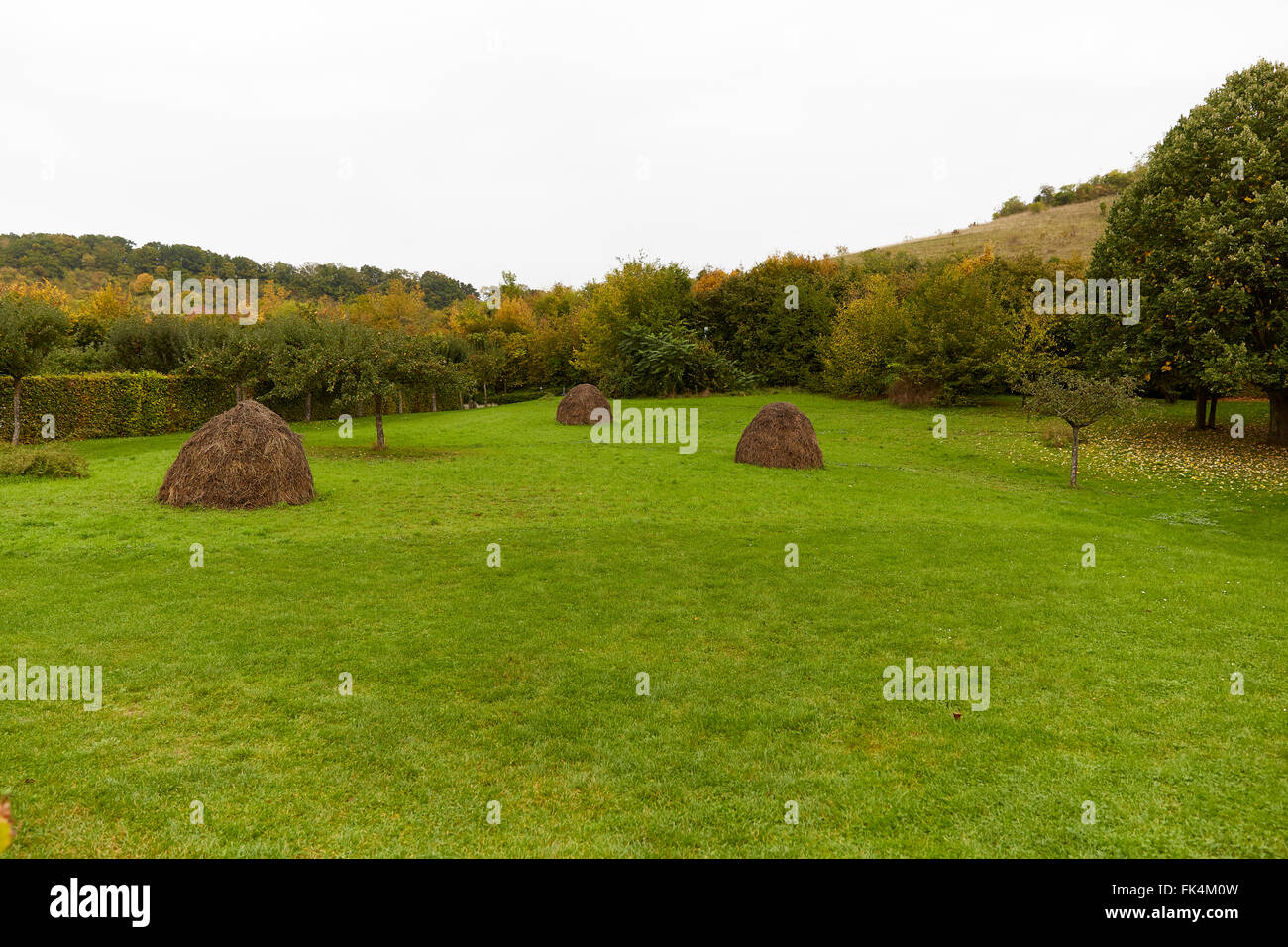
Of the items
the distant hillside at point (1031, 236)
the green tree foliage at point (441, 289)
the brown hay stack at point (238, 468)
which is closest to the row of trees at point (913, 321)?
the brown hay stack at point (238, 468)

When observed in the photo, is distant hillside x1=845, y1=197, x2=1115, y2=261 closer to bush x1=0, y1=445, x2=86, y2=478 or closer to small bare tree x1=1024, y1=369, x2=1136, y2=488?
small bare tree x1=1024, y1=369, x2=1136, y2=488

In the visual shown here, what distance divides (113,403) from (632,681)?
1441 inches

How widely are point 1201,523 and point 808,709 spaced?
671 inches

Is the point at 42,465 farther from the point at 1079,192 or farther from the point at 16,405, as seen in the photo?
the point at 1079,192

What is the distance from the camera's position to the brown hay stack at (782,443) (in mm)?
24438

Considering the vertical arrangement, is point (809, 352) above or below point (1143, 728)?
above

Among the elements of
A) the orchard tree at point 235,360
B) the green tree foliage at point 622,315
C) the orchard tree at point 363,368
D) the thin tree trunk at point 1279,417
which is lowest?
the thin tree trunk at point 1279,417

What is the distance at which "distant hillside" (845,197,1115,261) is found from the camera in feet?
240

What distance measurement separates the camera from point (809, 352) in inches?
2212

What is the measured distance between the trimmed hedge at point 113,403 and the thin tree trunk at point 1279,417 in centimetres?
3492

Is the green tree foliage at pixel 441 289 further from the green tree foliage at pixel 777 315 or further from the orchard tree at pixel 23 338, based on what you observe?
the orchard tree at pixel 23 338

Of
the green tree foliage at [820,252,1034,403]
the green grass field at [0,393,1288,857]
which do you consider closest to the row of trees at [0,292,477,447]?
the green grass field at [0,393,1288,857]
